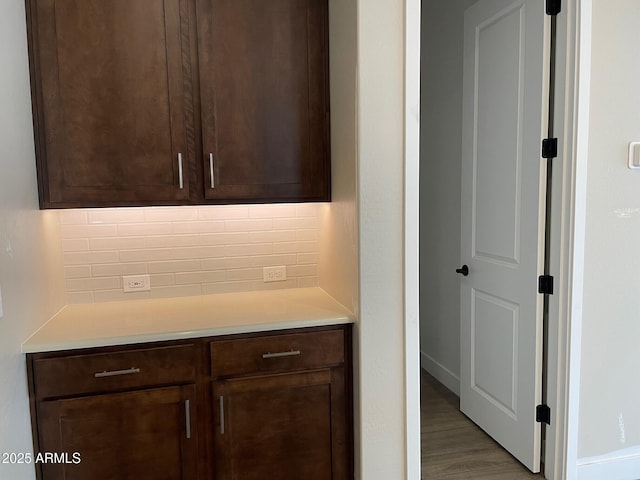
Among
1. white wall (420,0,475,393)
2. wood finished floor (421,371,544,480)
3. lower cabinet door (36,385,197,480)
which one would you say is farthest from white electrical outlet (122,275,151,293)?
white wall (420,0,475,393)

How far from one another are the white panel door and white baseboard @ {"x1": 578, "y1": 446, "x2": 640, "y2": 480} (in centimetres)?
22

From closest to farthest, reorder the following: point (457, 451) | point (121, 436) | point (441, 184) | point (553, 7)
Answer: point (121, 436), point (553, 7), point (457, 451), point (441, 184)

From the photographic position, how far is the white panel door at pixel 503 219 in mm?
2133

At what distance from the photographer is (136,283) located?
2.19m

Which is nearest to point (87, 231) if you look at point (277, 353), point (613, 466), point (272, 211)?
point (272, 211)

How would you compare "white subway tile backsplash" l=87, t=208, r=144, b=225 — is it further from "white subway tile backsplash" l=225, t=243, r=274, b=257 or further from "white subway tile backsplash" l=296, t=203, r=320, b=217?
"white subway tile backsplash" l=296, t=203, r=320, b=217

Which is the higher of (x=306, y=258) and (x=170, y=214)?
(x=170, y=214)

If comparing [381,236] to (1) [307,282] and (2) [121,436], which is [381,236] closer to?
(1) [307,282]

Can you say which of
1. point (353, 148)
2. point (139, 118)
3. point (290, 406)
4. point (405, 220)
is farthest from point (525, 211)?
point (139, 118)

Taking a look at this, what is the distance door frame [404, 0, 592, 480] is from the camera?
1.76 m

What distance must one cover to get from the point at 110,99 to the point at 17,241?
26.9 inches

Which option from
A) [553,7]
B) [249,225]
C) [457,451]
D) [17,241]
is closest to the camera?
[17,241]

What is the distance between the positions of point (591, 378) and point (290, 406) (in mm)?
1472

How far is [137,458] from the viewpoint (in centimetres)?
171
